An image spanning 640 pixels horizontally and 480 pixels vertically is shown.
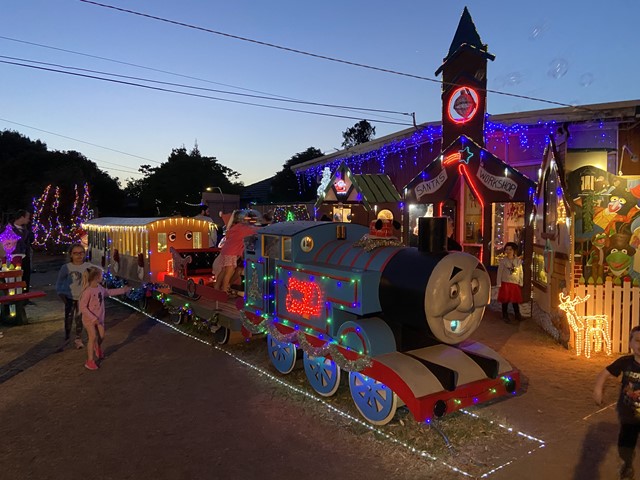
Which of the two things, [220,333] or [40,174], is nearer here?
[220,333]

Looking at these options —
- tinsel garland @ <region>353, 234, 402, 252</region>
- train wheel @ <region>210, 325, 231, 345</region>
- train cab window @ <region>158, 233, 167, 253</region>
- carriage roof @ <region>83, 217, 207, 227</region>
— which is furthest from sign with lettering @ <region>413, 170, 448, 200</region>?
tinsel garland @ <region>353, 234, 402, 252</region>

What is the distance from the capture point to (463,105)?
13.6 meters

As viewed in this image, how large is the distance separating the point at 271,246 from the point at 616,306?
17.5 ft

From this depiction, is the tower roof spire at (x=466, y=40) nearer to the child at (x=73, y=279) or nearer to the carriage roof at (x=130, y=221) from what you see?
the carriage roof at (x=130, y=221)

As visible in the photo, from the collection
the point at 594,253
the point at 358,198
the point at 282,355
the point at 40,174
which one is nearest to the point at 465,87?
the point at 358,198

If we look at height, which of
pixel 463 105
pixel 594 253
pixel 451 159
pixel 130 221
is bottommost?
pixel 594 253

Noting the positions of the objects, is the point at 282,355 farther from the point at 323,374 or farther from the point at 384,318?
the point at 384,318

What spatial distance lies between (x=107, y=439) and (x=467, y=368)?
364 centimetres

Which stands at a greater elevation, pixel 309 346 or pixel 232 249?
pixel 232 249

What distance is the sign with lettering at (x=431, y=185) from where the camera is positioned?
13.5 metres

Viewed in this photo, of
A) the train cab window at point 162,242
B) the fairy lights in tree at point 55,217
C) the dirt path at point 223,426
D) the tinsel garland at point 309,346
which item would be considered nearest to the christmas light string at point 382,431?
the dirt path at point 223,426

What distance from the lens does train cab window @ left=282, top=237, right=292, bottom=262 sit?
601 cm

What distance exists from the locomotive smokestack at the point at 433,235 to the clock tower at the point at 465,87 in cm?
965

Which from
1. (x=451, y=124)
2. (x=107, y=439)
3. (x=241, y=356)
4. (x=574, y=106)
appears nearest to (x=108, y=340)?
(x=241, y=356)
